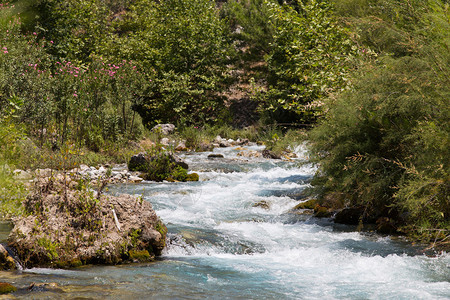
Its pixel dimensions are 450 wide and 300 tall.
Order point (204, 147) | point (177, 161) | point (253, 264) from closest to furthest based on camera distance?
point (253, 264), point (177, 161), point (204, 147)

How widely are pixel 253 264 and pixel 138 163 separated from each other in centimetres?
742

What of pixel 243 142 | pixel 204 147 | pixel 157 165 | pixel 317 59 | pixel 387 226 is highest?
pixel 317 59

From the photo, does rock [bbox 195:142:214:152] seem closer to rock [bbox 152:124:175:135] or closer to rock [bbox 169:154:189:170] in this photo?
rock [bbox 152:124:175:135]

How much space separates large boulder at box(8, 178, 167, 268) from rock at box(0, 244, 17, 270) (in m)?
0.13

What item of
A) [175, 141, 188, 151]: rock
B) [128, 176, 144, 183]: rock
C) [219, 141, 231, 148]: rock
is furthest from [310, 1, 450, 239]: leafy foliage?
[219, 141, 231, 148]: rock

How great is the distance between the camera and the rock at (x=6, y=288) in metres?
4.45

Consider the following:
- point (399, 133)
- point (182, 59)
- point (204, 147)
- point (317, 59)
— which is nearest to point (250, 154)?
point (204, 147)

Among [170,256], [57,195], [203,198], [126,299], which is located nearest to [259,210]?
[203,198]

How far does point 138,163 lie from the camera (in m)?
13.2

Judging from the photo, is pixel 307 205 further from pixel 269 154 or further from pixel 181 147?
pixel 181 147

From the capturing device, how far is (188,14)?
2300cm

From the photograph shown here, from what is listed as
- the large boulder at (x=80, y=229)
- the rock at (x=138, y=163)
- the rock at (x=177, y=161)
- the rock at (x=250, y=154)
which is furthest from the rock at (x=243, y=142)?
the large boulder at (x=80, y=229)

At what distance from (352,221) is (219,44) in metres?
15.5

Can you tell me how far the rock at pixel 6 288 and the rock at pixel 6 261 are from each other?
0.82 meters
